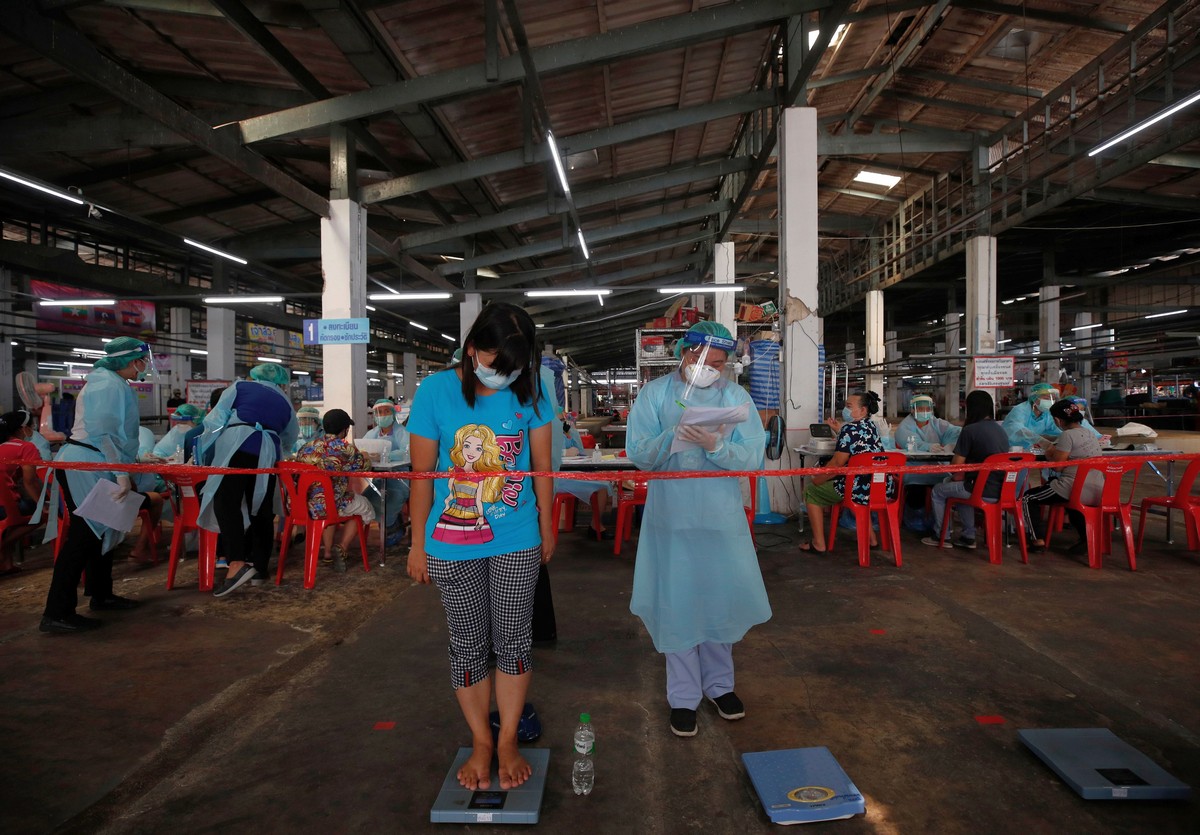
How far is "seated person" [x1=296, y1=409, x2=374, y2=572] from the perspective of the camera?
14.4 feet

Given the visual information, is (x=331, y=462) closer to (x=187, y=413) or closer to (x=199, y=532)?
(x=199, y=532)

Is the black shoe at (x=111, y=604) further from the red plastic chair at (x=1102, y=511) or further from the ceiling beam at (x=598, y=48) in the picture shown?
the red plastic chair at (x=1102, y=511)

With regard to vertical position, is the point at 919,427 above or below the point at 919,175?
below

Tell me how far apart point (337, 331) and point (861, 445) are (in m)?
6.28

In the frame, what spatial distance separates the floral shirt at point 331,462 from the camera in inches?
172

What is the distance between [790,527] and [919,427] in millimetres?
1831

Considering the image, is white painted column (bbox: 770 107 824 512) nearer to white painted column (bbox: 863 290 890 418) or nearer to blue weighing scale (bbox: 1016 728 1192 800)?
blue weighing scale (bbox: 1016 728 1192 800)

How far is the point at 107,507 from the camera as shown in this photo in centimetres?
358

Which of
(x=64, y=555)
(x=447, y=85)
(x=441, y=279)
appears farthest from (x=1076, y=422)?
(x=441, y=279)

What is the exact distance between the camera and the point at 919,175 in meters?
12.4

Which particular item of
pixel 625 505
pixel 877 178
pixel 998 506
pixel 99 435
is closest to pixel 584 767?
pixel 625 505

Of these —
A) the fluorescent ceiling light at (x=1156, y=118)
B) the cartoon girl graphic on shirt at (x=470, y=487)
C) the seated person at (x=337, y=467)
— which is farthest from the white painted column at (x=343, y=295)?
the fluorescent ceiling light at (x=1156, y=118)

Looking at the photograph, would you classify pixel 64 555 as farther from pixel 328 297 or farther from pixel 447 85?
pixel 447 85

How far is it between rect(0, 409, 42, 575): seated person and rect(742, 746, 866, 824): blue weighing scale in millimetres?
5639
